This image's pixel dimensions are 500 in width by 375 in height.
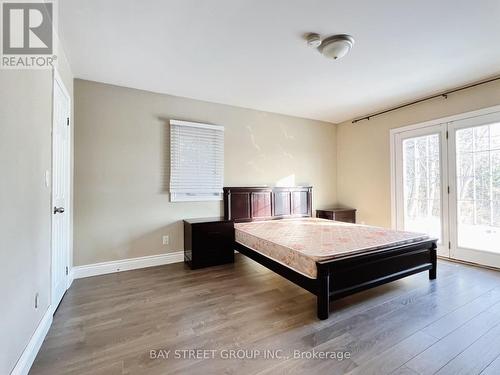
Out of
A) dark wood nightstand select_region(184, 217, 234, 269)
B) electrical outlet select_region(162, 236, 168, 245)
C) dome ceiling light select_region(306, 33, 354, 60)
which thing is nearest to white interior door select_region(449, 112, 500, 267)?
dome ceiling light select_region(306, 33, 354, 60)

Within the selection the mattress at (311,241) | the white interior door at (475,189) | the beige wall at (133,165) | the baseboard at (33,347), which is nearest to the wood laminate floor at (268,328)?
the baseboard at (33,347)

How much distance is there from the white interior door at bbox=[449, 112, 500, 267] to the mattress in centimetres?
119

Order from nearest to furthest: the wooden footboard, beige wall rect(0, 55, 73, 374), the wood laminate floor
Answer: beige wall rect(0, 55, 73, 374)
the wood laminate floor
the wooden footboard

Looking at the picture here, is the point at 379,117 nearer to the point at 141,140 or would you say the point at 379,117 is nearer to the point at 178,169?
the point at 178,169

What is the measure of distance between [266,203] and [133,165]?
2.24 metres

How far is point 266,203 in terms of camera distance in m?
4.34

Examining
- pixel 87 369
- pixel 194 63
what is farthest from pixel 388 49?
pixel 87 369

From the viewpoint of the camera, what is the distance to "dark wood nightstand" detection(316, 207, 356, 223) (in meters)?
4.76

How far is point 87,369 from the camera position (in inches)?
59.4

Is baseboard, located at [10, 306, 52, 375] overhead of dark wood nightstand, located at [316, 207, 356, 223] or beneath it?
beneath

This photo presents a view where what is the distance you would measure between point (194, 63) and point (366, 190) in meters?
3.87

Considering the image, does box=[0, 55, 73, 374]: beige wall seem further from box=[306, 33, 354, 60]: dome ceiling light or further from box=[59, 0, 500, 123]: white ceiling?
box=[306, 33, 354, 60]: dome ceiling light

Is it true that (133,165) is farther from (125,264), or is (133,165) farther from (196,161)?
(125,264)

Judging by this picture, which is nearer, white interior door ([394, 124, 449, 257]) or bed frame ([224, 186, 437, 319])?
bed frame ([224, 186, 437, 319])
